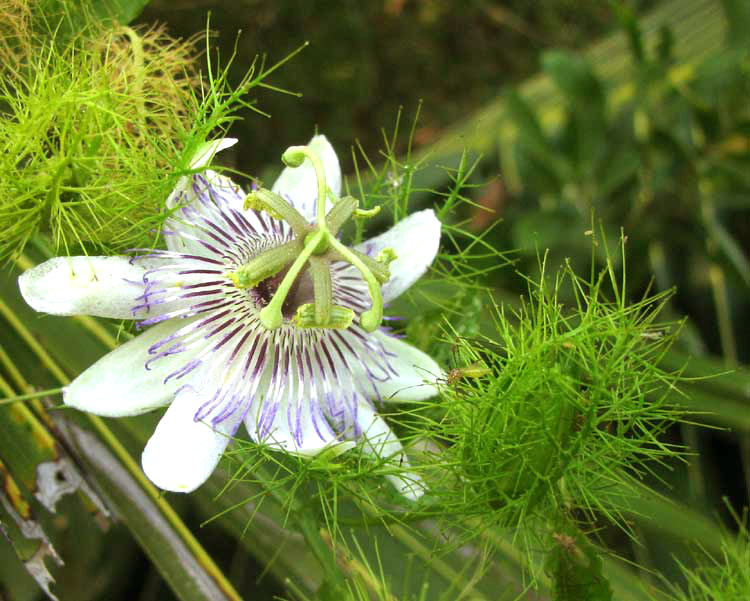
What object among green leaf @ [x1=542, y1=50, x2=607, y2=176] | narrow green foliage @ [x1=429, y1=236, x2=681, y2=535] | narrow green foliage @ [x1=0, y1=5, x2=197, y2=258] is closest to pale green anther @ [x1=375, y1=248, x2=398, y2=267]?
narrow green foliage @ [x1=429, y1=236, x2=681, y2=535]

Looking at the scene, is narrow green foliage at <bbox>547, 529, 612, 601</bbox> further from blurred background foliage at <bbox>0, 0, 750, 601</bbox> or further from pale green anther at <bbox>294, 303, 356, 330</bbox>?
pale green anther at <bbox>294, 303, 356, 330</bbox>

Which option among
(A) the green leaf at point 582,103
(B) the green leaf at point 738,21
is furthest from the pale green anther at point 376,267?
(B) the green leaf at point 738,21

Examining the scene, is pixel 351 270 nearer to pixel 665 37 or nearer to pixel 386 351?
pixel 386 351

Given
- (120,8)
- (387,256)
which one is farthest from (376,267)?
(120,8)

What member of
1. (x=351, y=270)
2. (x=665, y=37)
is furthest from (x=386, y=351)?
(x=665, y=37)

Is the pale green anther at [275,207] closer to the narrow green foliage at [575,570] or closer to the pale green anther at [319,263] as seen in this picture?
the pale green anther at [319,263]

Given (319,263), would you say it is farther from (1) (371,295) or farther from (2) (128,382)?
(2) (128,382)
